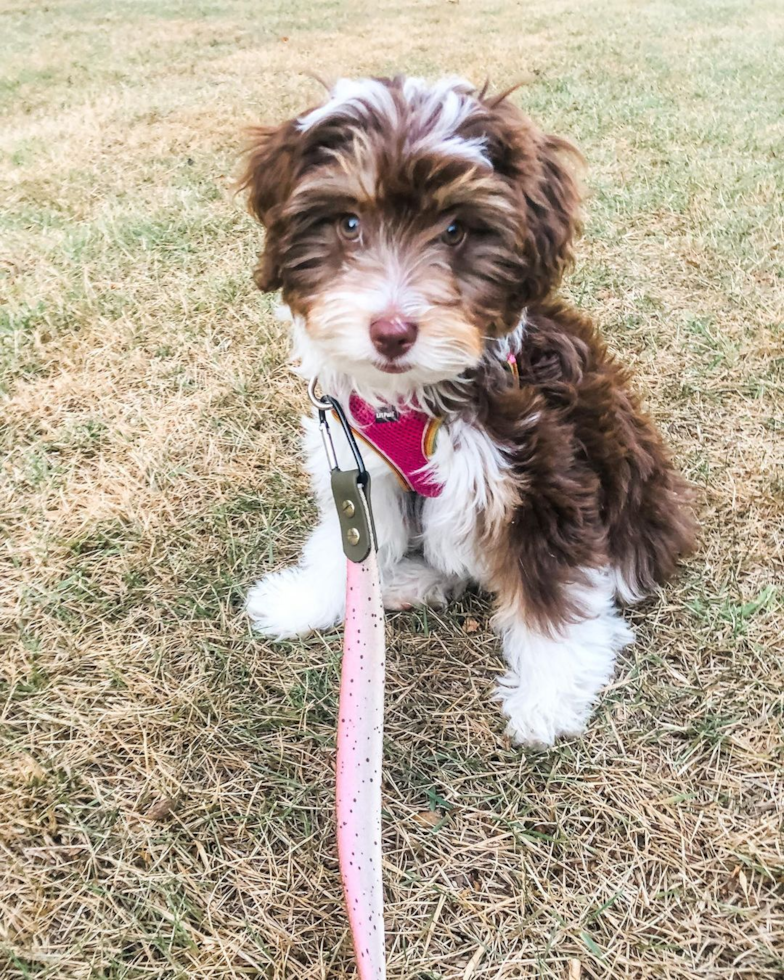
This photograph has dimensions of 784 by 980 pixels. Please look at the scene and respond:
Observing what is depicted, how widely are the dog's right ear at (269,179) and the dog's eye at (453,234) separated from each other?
0.40m

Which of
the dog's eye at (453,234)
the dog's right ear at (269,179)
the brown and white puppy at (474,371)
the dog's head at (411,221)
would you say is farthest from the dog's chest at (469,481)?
the dog's right ear at (269,179)

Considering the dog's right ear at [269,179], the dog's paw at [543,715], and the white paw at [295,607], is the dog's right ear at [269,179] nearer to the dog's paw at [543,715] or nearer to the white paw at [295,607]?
the white paw at [295,607]

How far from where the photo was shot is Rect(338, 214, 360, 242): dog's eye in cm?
186

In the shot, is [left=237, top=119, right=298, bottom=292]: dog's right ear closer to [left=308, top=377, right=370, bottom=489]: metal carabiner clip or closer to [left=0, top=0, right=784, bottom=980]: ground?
[left=308, top=377, right=370, bottom=489]: metal carabiner clip

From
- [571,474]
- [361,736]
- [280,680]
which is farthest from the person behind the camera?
[280,680]

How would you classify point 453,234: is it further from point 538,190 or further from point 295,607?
point 295,607

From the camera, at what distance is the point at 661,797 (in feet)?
6.84

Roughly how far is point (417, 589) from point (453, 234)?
124cm

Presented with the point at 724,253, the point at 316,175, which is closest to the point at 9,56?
the point at 724,253

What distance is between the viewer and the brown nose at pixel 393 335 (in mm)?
1731

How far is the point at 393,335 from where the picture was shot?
1.74m

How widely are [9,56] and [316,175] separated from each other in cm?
1038

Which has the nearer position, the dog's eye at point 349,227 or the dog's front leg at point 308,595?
the dog's eye at point 349,227

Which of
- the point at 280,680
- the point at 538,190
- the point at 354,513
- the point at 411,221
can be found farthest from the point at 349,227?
the point at 280,680
